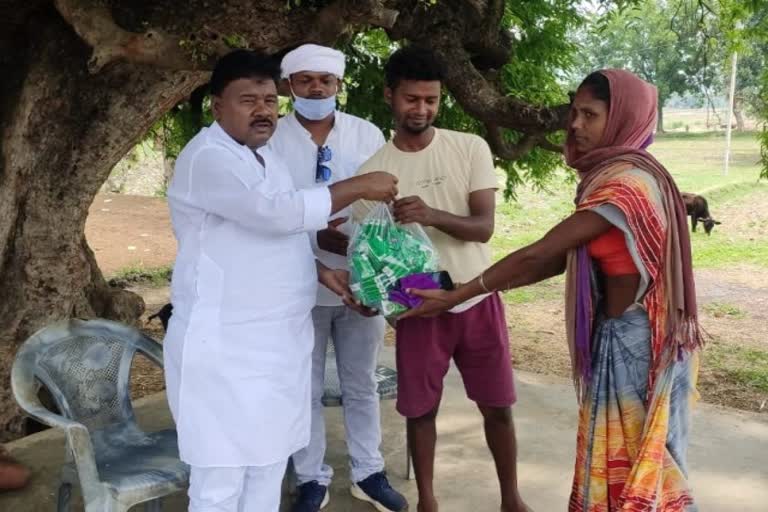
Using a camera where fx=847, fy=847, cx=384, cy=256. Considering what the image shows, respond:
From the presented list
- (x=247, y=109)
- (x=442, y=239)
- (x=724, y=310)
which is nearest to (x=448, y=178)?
(x=442, y=239)

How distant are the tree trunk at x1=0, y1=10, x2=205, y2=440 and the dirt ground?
4.49 feet

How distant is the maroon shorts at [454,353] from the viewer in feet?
10.8

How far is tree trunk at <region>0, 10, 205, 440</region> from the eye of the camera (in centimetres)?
487

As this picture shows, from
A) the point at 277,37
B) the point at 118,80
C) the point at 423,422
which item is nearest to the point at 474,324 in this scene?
the point at 423,422

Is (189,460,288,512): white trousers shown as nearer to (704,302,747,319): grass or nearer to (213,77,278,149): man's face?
(213,77,278,149): man's face

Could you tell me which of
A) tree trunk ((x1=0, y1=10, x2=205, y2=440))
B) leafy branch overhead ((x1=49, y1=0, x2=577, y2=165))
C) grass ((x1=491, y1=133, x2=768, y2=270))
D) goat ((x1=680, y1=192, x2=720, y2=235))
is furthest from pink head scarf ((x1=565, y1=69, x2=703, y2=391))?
grass ((x1=491, y1=133, x2=768, y2=270))

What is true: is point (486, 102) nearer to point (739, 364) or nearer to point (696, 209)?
point (696, 209)

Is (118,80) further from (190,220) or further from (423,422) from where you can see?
(423,422)

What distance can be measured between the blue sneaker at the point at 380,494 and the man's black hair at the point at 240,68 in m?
1.85

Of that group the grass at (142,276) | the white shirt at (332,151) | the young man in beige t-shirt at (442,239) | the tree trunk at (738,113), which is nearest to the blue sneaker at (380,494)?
the young man in beige t-shirt at (442,239)

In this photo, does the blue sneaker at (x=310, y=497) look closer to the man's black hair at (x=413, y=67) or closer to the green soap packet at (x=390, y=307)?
the green soap packet at (x=390, y=307)

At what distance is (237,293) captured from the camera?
8.96 ft

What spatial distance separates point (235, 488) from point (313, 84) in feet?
5.25

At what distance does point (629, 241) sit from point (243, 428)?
1347 millimetres
